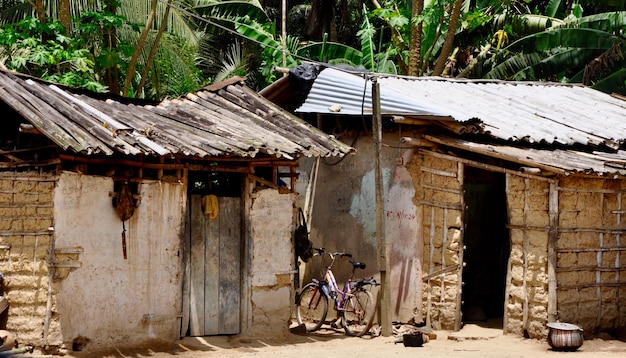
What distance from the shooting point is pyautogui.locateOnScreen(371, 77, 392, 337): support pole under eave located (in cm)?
1112

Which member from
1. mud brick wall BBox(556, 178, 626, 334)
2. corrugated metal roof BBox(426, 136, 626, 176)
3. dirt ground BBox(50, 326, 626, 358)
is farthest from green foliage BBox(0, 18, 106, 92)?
mud brick wall BBox(556, 178, 626, 334)

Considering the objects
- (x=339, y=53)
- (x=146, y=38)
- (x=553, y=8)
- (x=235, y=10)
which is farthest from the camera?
(x=339, y=53)

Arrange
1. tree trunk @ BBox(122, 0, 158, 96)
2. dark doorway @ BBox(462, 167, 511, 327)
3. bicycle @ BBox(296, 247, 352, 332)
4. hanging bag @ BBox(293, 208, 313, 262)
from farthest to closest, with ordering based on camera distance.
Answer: tree trunk @ BBox(122, 0, 158, 96) < dark doorway @ BBox(462, 167, 511, 327) < bicycle @ BBox(296, 247, 352, 332) < hanging bag @ BBox(293, 208, 313, 262)

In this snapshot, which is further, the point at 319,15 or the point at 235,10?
the point at 319,15

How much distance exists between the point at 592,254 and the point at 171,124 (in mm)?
5388

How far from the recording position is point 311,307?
12.0 m

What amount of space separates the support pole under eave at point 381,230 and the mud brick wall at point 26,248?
4.04 m

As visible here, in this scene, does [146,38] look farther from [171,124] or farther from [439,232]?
[439,232]

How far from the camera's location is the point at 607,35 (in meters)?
17.1

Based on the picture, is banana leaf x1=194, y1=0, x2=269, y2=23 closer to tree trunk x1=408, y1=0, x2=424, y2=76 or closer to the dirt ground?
tree trunk x1=408, y1=0, x2=424, y2=76

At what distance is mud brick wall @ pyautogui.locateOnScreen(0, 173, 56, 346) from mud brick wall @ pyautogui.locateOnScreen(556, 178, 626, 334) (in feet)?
19.3

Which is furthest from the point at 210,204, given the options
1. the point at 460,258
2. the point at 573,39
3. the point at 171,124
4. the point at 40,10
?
the point at 573,39

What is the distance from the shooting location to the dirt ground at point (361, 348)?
32.2ft

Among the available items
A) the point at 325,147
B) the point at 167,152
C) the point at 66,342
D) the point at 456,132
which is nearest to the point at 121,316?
the point at 66,342
